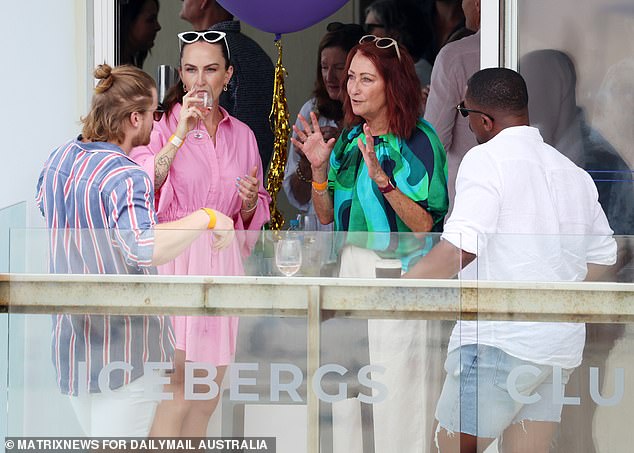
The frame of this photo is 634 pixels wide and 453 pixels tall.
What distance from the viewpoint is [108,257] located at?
9.50 ft

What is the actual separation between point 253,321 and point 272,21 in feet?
5.69

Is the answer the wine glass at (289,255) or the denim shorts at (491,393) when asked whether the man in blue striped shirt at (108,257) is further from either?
the denim shorts at (491,393)

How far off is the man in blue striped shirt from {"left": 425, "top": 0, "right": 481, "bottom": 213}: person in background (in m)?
1.77

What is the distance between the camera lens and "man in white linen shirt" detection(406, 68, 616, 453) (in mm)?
Result: 2875

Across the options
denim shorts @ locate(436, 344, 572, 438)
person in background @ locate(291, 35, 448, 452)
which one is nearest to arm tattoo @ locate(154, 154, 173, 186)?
person in background @ locate(291, 35, 448, 452)

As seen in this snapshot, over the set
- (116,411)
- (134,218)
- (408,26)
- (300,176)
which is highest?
(408,26)

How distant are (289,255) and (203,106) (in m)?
1.06

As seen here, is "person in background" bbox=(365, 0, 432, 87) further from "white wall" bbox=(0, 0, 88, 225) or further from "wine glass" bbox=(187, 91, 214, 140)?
"wine glass" bbox=(187, 91, 214, 140)

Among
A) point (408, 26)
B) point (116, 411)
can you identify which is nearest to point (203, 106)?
point (116, 411)

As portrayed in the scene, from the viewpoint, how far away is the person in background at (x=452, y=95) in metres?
4.61

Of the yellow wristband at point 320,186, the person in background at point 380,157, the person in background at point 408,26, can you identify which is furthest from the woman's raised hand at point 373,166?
the person in background at point 408,26

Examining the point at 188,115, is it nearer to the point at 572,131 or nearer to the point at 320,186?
the point at 320,186

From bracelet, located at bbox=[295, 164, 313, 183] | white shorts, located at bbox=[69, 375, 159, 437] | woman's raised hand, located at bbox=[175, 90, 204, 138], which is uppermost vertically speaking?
woman's raised hand, located at bbox=[175, 90, 204, 138]

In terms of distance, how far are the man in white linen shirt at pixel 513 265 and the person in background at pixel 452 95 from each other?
1453mm
